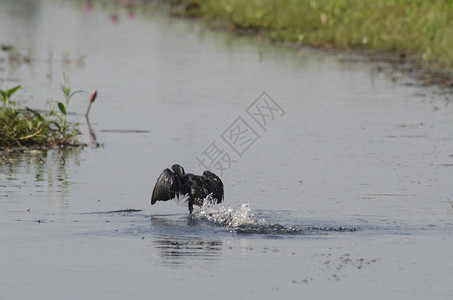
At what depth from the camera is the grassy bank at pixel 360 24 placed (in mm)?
26359

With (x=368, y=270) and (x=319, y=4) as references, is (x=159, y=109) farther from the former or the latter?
(x=319, y=4)

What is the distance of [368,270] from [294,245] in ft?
3.49

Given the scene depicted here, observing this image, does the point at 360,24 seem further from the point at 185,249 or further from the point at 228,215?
the point at 185,249

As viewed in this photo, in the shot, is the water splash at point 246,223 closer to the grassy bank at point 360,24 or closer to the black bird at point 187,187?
the black bird at point 187,187

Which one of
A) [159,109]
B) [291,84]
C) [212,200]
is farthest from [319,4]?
[212,200]

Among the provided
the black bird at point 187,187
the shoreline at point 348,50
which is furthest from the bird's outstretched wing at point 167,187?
the shoreline at point 348,50

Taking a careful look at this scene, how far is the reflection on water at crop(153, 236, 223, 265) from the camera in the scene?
8992mm

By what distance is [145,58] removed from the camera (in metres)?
28.1

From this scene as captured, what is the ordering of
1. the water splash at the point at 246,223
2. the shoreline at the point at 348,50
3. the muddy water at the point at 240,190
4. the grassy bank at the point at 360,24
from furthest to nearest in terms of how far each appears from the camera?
the grassy bank at the point at 360,24, the shoreline at the point at 348,50, the water splash at the point at 246,223, the muddy water at the point at 240,190

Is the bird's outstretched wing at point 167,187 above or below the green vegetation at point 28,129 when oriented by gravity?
below

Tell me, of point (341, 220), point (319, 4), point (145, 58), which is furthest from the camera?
point (319, 4)

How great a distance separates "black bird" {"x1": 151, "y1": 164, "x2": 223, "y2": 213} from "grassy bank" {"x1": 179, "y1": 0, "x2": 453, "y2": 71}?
15.0 metres

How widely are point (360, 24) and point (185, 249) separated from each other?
22.4m

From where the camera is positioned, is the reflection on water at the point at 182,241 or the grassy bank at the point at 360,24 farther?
the grassy bank at the point at 360,24
